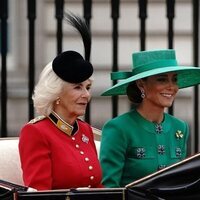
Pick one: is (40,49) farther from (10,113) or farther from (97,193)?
(97,193)

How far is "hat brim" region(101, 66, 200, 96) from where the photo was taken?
3648mm

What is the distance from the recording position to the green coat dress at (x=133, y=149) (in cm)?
369

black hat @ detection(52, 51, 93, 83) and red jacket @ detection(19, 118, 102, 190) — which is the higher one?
black hat @ detection(52, 51, 93, 83)

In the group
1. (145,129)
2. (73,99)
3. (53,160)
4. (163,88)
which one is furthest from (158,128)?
(53,160)

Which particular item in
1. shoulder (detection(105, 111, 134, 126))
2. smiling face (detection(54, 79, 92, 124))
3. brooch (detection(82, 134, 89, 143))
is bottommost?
brooch (detection(82, 134, 89, 143))

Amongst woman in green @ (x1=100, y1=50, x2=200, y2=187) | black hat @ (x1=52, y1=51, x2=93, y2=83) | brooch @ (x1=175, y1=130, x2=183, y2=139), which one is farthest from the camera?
brooch @ (x1=175, y1=130, x2=183, y2=139)

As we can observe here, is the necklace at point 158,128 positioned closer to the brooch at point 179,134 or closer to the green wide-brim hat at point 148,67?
the brooch at point 179,134

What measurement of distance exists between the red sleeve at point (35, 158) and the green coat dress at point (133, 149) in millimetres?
384

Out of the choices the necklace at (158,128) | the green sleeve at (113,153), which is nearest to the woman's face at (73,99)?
the green sleeve at (113,153)

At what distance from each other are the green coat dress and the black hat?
344 mm

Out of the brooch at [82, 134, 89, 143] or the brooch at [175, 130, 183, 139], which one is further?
the brooch at [175, 130, 183, 139]

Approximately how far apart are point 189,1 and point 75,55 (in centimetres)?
447

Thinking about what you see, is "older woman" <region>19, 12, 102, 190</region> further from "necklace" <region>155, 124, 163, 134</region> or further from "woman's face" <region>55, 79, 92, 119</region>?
"necklace" <region>155, 124, 163, 134</region>

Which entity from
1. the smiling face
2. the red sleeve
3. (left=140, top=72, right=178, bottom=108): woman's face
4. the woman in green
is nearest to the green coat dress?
the woman in green
